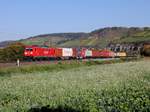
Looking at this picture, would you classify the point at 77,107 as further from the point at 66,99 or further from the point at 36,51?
the point at 36,51

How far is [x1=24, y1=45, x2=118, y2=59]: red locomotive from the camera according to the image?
80.8 m

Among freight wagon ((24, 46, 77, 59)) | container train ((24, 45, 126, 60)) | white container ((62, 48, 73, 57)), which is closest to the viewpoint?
freight wagon ((24, 46, 77, 59))

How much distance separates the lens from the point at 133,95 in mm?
17906

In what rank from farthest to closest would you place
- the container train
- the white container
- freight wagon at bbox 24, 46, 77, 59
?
1. the white container
2. the container train
3. freight wagon at bbox 24, 46, 77, 59

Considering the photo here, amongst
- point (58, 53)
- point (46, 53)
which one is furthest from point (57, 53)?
point (46, 53)

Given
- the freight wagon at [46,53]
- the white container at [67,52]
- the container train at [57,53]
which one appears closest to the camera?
the freight wagon at [46,53]

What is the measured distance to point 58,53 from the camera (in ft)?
309

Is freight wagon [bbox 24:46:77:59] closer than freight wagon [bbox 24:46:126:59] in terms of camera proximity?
Yes

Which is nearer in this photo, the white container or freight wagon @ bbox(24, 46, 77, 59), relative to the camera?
freight wagon @ bbox(24, 46, 77, 59)

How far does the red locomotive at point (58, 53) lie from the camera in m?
80.8

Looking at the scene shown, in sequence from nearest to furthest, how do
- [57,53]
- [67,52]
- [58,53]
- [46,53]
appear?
[46,53] → [57,53] → [58,53] → [67,52]

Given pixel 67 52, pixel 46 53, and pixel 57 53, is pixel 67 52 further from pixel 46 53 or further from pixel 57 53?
pixel 46 53

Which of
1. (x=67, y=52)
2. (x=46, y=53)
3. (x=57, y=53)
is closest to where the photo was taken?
(x=46, y=53)

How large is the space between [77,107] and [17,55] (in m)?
77.3
